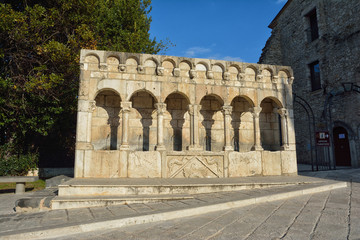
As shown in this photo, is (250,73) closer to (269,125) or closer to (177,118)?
(269,125)

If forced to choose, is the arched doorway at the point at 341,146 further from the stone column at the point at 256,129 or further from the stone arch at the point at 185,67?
the stone arch at the point at 185,67

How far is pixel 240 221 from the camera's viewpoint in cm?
376

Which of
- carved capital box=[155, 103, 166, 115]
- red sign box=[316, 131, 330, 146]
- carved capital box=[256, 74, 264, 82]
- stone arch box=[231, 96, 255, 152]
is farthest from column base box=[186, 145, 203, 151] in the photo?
red sign box=[316, 131, 330, 146]

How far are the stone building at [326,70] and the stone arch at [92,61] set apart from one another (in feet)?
33.7

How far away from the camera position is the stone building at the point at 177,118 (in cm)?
741

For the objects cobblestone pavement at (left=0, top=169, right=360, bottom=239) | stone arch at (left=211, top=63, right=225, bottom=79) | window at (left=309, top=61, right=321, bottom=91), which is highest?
window at (left=309, top=61, right=321, bottom=91)

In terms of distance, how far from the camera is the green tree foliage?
9.11 metres

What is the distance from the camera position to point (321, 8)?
16875mm

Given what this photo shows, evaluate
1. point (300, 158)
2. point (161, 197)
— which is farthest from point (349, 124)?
point (161, 197)

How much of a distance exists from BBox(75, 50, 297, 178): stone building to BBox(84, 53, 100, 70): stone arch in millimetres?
30

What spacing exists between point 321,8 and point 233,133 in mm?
13899

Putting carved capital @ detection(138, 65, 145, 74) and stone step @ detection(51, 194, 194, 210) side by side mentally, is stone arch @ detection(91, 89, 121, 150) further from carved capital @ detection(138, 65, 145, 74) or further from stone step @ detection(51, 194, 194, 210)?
stone step @ detection(51, 194, 194, 210)

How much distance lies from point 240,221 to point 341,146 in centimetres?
1500

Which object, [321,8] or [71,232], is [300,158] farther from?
[71,232]
